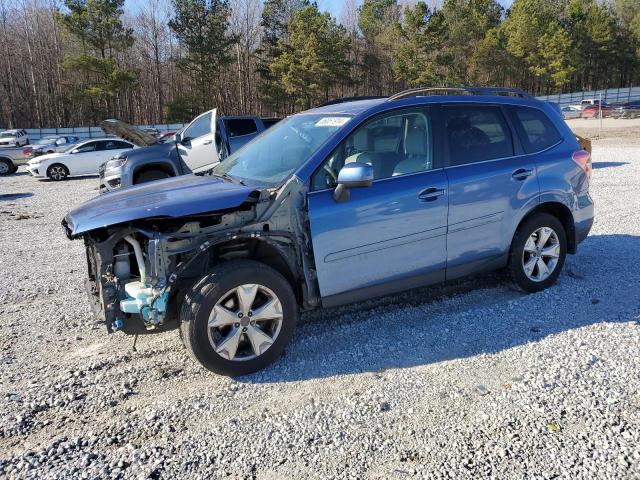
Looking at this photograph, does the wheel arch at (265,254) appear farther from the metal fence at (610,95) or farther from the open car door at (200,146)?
the metal fence at (610,95)

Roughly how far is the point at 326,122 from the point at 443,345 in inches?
79.1

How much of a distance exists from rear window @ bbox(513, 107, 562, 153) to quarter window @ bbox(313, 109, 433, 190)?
Answer: 110cm

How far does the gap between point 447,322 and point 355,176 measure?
1595 millimetres

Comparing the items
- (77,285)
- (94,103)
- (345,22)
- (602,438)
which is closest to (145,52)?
(94,103)

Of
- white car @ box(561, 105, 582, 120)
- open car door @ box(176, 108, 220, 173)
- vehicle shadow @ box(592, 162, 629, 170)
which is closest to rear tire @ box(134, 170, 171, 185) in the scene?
open car door @ box(176, 108, 220, 173)

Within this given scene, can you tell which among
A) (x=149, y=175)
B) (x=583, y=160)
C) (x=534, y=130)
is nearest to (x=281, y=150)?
(x=534, y=130)

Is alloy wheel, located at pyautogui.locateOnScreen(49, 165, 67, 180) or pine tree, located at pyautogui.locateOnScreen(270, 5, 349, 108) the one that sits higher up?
pine tree, located at pyautogui.locateOnScreen(270, 5, 349, 108)

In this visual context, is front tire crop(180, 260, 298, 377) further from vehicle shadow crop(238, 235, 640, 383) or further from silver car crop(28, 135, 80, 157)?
silver car crop(28, 135, 80, 157)

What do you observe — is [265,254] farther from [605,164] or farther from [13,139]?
[13,139]

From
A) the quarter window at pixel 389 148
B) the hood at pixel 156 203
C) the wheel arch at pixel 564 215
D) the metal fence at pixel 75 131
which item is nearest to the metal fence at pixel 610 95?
the metal fence at pixel 75 131

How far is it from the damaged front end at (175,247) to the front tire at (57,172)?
16.8 metres

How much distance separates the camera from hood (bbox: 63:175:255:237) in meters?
3.32

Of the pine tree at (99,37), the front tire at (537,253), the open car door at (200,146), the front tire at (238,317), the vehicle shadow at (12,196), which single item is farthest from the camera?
the pine tree at (99,37)

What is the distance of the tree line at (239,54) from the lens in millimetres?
45969
